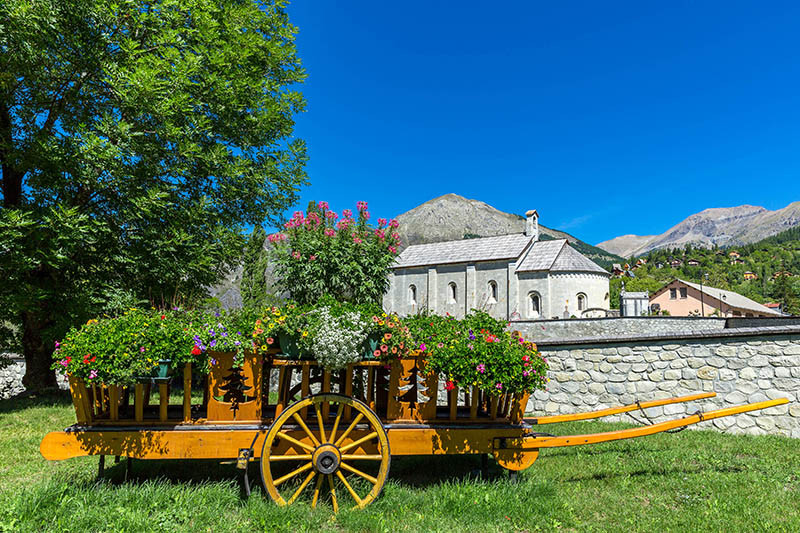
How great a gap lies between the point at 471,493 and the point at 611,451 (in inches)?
114

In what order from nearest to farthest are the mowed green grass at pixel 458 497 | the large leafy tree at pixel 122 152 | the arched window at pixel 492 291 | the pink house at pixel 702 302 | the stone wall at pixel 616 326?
1. the mowed green grass at pixel 458 497
2. the large leafy tree at pixel 122 152
3. the stone wall at pixel 616 326
4. the arched window at pixel 492 291
5. the pink house at pixel 702 302

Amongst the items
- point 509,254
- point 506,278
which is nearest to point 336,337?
point 506,278

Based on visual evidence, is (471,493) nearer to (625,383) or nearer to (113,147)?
(625,383)

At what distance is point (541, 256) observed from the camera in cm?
3794

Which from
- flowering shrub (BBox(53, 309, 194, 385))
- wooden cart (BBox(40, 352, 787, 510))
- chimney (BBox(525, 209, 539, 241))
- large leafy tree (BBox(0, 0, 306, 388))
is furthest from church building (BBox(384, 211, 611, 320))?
flowering shrub (BBox(53, 309, 194, 385))

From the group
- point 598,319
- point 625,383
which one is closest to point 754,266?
point 598,319

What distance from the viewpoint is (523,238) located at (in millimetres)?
40531

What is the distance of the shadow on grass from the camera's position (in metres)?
8.64

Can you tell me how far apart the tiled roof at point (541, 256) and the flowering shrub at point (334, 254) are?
79.6 feet

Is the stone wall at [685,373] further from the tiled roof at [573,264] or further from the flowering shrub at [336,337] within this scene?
the tiled roof at [573,264]

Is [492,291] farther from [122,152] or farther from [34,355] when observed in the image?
[122,152]

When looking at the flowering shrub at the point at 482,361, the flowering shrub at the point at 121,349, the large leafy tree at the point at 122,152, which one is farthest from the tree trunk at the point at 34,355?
the flowering shrub at the point at 482,361

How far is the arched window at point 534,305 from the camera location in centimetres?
3672

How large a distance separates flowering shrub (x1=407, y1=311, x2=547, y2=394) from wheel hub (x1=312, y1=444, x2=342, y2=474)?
1160 millimetres
